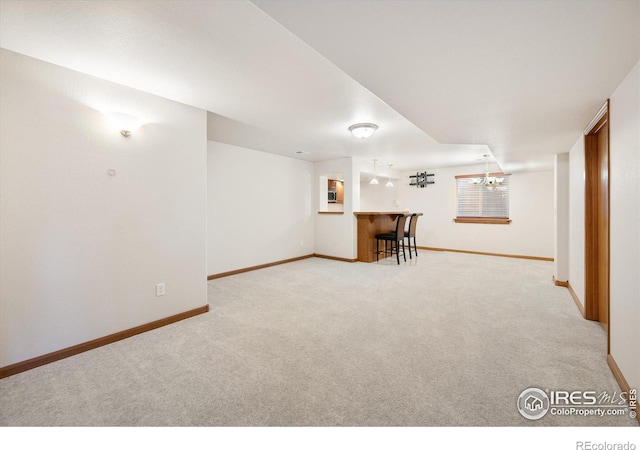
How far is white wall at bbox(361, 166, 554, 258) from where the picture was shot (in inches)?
227

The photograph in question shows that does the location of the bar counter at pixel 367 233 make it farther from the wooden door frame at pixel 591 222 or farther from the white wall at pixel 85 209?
the white wall at pixel 85 209

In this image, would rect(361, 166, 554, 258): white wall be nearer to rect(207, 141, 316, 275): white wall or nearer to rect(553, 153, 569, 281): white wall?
rect(553, 153, 569, 281): white wall

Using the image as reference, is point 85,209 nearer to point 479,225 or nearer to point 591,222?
point 591,222

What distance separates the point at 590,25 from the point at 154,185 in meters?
3.15

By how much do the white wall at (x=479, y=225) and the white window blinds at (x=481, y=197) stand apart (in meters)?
0.14

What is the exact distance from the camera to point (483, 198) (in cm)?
656

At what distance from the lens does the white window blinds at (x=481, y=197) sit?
628cm

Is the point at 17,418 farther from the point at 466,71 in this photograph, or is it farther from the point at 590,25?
the point at 590,25

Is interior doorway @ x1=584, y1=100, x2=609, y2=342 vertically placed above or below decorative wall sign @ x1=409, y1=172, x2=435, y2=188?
below

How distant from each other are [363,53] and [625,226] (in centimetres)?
189

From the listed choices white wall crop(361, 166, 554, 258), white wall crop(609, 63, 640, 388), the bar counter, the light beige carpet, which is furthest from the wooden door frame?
white wall crop(361, 166, 554, 258)

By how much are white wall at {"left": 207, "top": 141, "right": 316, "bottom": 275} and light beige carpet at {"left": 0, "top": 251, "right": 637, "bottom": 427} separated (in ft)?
4.98

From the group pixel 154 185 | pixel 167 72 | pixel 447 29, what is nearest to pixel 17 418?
pixel 154 185

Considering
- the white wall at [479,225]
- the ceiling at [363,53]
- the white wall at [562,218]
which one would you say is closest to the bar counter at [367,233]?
the white wall at [479,225]
